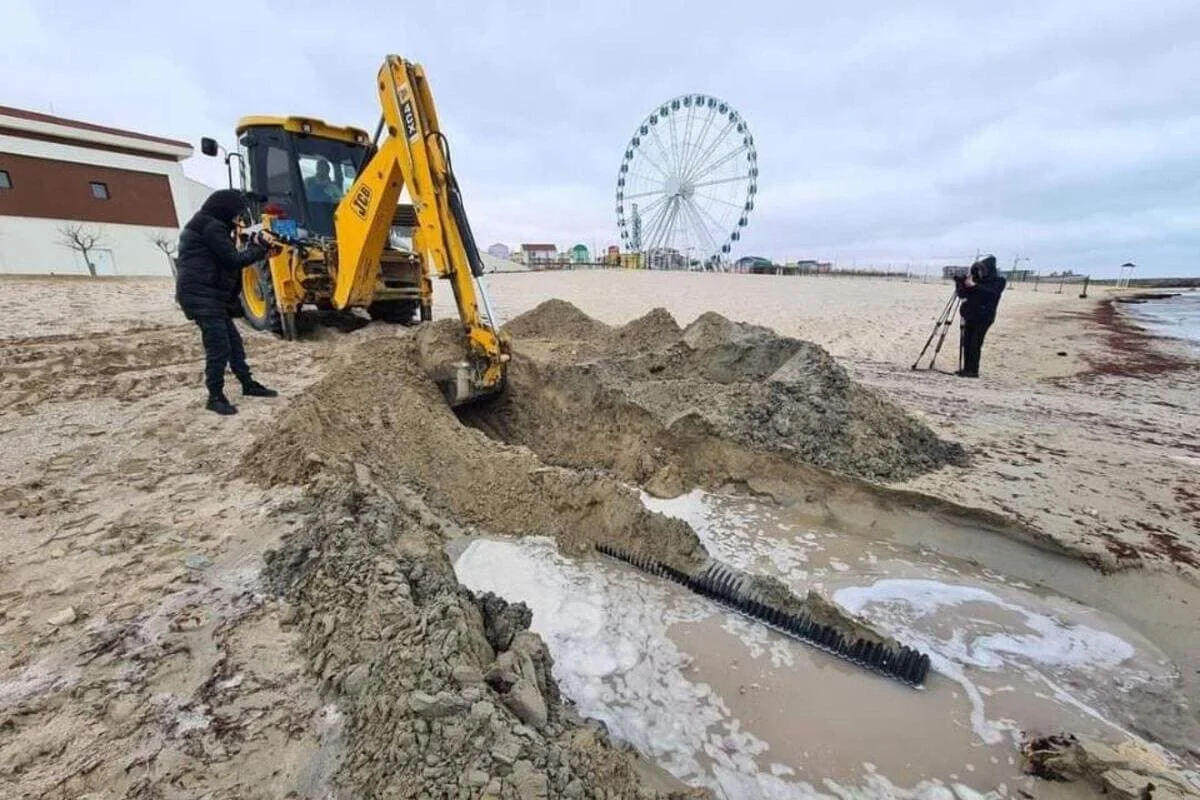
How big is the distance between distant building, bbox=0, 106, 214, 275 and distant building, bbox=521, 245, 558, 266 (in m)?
39.9

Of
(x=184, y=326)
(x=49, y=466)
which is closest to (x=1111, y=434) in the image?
(x=49, y=466)

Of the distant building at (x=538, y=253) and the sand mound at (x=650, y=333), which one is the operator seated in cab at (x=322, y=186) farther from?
the distant building at (x=538, y=253)

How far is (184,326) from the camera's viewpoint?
29.2ft

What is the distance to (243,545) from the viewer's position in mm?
2705

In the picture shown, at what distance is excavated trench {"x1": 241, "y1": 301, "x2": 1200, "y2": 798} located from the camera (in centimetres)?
165

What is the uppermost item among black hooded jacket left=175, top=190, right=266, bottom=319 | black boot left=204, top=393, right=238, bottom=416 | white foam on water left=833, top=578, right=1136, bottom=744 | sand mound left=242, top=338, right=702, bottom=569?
black hooded jacket left=175, top=190, right=266, bottom=319

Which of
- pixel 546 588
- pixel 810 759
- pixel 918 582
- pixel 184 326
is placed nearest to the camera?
pixel 810 759

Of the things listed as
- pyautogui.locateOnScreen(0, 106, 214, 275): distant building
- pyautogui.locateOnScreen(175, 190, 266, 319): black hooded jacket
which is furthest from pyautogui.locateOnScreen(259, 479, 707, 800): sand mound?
pyautogui.locateOnScreen(0, 106, 214, 275): distant building

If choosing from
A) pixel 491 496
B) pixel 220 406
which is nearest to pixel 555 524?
Answer: pixel 491 496

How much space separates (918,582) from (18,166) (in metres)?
33.5

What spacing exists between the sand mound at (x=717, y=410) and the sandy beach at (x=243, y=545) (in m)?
0.38

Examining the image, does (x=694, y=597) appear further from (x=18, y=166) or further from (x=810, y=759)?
(x=18, y=166)

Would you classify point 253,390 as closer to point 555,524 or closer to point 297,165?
point 555,524

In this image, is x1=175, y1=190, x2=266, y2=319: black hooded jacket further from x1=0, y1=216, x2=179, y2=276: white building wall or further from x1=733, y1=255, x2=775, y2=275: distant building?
x1=733, y1=255, x2=775, y2=275: distant building
